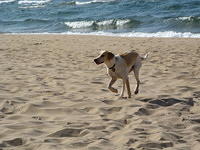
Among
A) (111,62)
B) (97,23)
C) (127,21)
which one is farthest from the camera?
(97,23)

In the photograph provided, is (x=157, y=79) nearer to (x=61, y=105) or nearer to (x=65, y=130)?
(x=61, y=105)

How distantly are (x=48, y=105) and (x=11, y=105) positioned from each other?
49 cm

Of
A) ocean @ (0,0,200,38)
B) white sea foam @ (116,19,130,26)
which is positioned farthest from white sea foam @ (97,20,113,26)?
white sea foam @ (116,19,130,26)

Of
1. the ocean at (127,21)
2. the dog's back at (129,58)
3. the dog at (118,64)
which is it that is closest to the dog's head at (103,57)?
Answer: the dog at (118,64)

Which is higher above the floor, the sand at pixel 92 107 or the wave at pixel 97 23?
the wave at pixel 97 23

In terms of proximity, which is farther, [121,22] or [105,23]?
[105,23]

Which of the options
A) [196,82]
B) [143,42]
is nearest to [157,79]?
[196,82]

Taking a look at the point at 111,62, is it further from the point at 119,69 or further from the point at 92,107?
the point at 92,107

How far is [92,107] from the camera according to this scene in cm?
529

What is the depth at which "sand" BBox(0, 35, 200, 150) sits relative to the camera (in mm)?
3972

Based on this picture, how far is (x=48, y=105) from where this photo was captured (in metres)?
5.31

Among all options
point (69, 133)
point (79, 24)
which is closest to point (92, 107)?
point (69, 133)

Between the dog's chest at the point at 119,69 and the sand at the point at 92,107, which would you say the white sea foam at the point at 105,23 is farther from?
the dog's chest at the point at 119,69

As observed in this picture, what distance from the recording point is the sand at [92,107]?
397 cm
